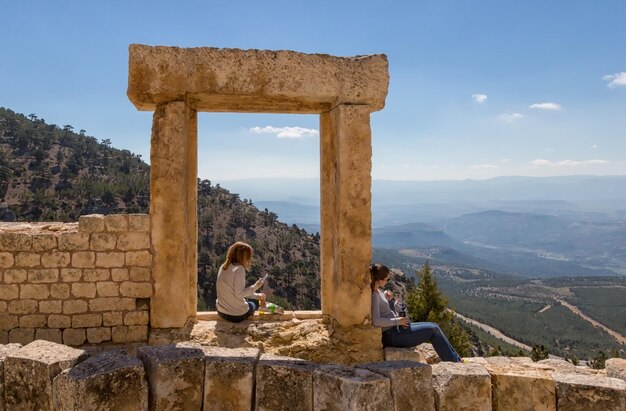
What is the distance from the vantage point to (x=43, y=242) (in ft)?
18.3

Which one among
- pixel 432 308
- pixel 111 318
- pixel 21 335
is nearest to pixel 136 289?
pixel 111 318

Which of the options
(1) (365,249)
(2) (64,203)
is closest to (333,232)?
(1) (365,249)

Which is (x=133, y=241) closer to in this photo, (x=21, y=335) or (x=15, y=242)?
(x=15, y=242)

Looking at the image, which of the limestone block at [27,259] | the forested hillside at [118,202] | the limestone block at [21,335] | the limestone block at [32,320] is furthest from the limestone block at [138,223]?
the forested hillside at [118,202]

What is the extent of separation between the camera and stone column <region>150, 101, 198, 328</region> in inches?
224

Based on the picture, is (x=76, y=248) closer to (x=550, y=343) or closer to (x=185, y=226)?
(x=185, y=226)

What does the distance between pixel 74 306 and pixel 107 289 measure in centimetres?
42

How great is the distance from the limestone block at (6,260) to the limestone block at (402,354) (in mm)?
4730

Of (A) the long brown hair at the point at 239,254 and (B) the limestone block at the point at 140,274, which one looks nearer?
(B) the limestone block at the point at 140,274

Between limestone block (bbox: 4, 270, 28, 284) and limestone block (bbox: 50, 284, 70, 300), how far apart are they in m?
0.35

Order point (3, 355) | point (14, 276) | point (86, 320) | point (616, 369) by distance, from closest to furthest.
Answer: point (3, 355)
point (616, 369)
point (14, 276)
point (86, 320)

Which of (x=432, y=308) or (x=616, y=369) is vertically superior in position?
(x=616, y=369)

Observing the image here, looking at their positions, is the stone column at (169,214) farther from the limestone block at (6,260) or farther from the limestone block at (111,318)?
the limestone block at (6,260)

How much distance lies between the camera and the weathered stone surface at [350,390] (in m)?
2.85
